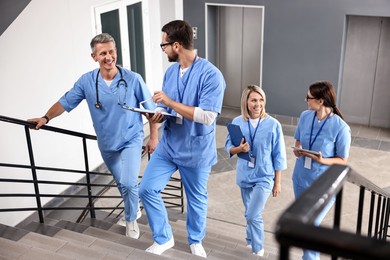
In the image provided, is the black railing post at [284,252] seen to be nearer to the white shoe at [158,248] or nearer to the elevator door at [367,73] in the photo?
the white shoe at [158,248]

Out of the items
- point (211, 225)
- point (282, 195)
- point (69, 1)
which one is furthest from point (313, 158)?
point (69, 1)

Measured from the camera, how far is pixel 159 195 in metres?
3.16

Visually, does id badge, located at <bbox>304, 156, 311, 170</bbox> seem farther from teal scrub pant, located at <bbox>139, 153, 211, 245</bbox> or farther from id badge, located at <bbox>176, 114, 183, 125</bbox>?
id badge, located at <bbox>176, 114, 183, 125</bbox>

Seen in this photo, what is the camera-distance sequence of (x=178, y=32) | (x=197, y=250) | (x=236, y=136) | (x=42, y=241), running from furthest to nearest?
1. (x=236, y=136)
2. (x=197, y=250)
3. (x=42, y=241)
4. (x=178, y=32)

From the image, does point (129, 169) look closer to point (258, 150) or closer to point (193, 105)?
point (193, 105)

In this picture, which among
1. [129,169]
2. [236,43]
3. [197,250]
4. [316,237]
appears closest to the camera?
[316,237]

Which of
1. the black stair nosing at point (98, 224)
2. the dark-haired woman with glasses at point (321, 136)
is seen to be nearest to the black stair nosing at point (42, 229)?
the black stair nosing at point (98, 224)

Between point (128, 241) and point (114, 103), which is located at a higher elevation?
point (114, 103)

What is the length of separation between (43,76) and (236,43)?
416cm

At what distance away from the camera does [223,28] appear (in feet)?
27.1

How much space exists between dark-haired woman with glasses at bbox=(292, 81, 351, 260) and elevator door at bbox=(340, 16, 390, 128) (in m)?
4.39

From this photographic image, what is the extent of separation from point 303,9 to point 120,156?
480cm

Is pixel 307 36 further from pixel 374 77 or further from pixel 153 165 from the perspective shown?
pixel 153 165

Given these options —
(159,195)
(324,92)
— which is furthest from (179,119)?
(324,92)
